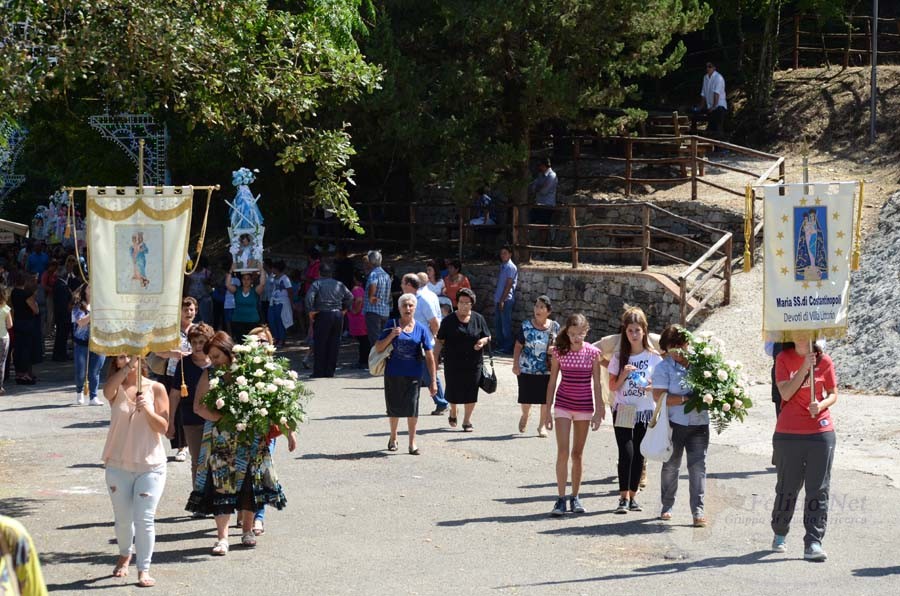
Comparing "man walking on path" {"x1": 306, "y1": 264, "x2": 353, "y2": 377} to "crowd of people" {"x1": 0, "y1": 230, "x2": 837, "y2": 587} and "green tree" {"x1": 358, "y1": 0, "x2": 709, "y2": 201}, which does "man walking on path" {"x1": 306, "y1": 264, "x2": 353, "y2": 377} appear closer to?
"crowd of people" {"x1": 0, "y1": 230, "x2": 837, "y2": 587}

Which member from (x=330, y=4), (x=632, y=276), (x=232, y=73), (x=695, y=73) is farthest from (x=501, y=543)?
(x=695, y=73)

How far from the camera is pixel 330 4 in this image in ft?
51.7

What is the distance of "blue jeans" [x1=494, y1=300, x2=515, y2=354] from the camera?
21.9m

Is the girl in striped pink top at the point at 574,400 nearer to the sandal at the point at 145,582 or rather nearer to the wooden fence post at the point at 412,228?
the sandal at the point at 145,582

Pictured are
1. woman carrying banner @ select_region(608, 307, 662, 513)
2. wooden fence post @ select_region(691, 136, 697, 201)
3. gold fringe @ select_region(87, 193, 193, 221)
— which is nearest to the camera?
gold fringe @ select_region(87, 193, 193, 221)

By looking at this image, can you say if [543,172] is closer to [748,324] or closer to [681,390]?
[748,324]

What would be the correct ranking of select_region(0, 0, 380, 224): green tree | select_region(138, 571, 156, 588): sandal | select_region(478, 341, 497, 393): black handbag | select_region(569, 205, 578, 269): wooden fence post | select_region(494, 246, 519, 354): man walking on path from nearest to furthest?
1. select_region(138, 571, 156, 588): sandal
2. select_region(0, 0, 380, 224): green tree
3. select_region(478, 341, 497, 393): black handbag
4. select_region(494, 246, 519, 354): man walking on path
5. select_region(569, 205, 578, 269): wooden fence post

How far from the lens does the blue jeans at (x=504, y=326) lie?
21906 mm

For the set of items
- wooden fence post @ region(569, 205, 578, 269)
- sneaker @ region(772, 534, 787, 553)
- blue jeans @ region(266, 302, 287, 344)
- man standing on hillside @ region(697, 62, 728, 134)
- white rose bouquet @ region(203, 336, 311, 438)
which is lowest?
sneaker @ region(772, 534, 787, 553)

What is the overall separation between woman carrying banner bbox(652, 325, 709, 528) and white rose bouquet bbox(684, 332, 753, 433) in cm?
9

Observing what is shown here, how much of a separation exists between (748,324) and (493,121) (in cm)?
738

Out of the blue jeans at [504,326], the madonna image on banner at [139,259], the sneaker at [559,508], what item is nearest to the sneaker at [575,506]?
the sneaker at [559,508]

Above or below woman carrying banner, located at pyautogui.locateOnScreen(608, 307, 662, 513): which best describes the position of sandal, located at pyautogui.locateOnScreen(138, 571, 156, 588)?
below

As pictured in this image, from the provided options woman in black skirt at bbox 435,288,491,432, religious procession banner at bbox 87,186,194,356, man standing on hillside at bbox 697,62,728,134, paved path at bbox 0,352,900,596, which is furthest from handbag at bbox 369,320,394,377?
man standing on hillside at bbox 697,62,728,134
